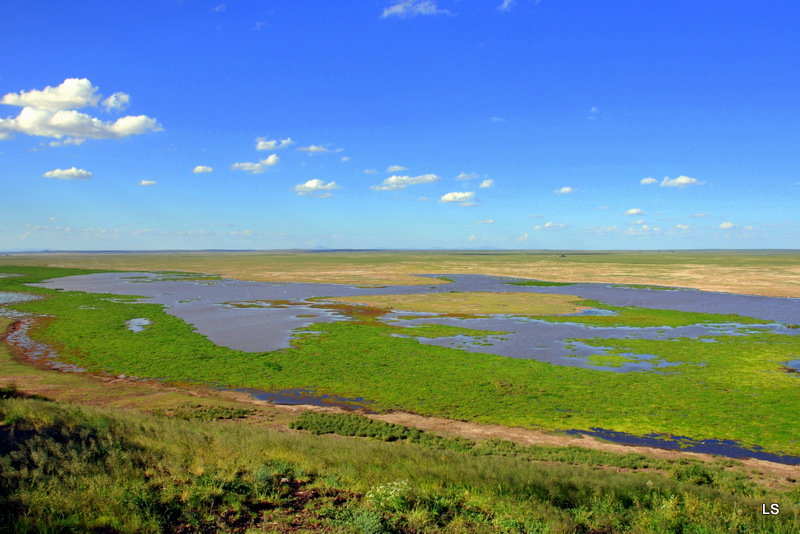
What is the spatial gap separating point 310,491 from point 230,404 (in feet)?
41.7

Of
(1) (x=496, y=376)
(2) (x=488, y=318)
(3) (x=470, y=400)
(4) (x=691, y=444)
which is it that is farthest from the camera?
(2) (x=488, y=318)

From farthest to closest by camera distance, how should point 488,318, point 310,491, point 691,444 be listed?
point 488,318
point 691,444
point 310,491

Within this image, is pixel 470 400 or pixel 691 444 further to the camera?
pixel 470 400

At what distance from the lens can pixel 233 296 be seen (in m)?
62.8

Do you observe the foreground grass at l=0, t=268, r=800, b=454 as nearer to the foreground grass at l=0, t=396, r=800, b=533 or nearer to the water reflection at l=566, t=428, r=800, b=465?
the water reflection at l=566, t=428, r=800, b=465

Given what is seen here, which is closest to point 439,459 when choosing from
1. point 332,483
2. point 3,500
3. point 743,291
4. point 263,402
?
point 332,483

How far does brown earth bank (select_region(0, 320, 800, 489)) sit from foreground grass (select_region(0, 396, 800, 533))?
9.46ft

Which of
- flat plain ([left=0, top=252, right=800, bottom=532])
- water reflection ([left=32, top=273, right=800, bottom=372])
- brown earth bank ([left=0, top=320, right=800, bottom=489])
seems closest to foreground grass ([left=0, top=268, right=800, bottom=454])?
flat plain ([left=0, top=252, right=800, bottom=532])

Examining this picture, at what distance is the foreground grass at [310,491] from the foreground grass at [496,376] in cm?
693

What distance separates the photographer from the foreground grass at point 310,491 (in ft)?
26.5

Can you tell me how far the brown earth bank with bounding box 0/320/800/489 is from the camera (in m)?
15.3

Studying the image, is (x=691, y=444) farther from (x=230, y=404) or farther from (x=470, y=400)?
(x=230, y=404)

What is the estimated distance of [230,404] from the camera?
68.7 ft

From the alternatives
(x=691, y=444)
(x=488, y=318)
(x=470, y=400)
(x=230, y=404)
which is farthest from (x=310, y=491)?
(x=488, y=318)
